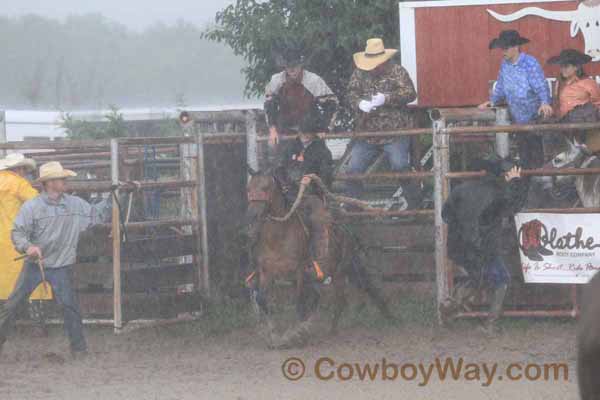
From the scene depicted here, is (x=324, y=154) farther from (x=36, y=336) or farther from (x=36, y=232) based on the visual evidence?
(x=36, y=336)

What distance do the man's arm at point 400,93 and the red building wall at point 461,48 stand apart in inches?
76.0

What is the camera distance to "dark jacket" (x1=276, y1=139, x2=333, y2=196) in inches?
374

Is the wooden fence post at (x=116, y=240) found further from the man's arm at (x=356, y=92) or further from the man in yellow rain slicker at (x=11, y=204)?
the man's arm at (x=356, y=92)

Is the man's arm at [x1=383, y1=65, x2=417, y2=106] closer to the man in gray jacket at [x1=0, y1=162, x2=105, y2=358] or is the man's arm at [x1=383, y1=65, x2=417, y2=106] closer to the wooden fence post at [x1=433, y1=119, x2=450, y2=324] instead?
the wooden fence post at [x1=433, y1=119, x2=450, y2=324]

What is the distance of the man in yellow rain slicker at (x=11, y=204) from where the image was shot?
9945 mm

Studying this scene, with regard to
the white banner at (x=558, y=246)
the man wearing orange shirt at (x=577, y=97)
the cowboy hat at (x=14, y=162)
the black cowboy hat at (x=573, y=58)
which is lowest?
the white banner at (x=558, y=246)

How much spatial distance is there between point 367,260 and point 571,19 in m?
3.80

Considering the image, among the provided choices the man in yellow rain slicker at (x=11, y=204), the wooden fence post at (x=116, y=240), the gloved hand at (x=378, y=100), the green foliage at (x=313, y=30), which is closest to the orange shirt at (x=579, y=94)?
the gloved hand at (x=378, y=100)

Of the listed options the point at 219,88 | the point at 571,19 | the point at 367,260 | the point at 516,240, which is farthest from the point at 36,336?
the point at 219,88

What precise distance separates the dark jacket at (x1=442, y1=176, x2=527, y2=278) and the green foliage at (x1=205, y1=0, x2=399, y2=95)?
20.0 ft

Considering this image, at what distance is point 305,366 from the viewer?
27.5ft

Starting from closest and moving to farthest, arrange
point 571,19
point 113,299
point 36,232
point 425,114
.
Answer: point 36,232, point 113,299, point 571,19, point 425,114

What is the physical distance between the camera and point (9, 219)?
10.1 meters

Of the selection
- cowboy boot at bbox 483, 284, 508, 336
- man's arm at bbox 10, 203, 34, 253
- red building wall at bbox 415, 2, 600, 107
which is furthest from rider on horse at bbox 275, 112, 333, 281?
red building wall at bbox 415, 2, 600, 107
